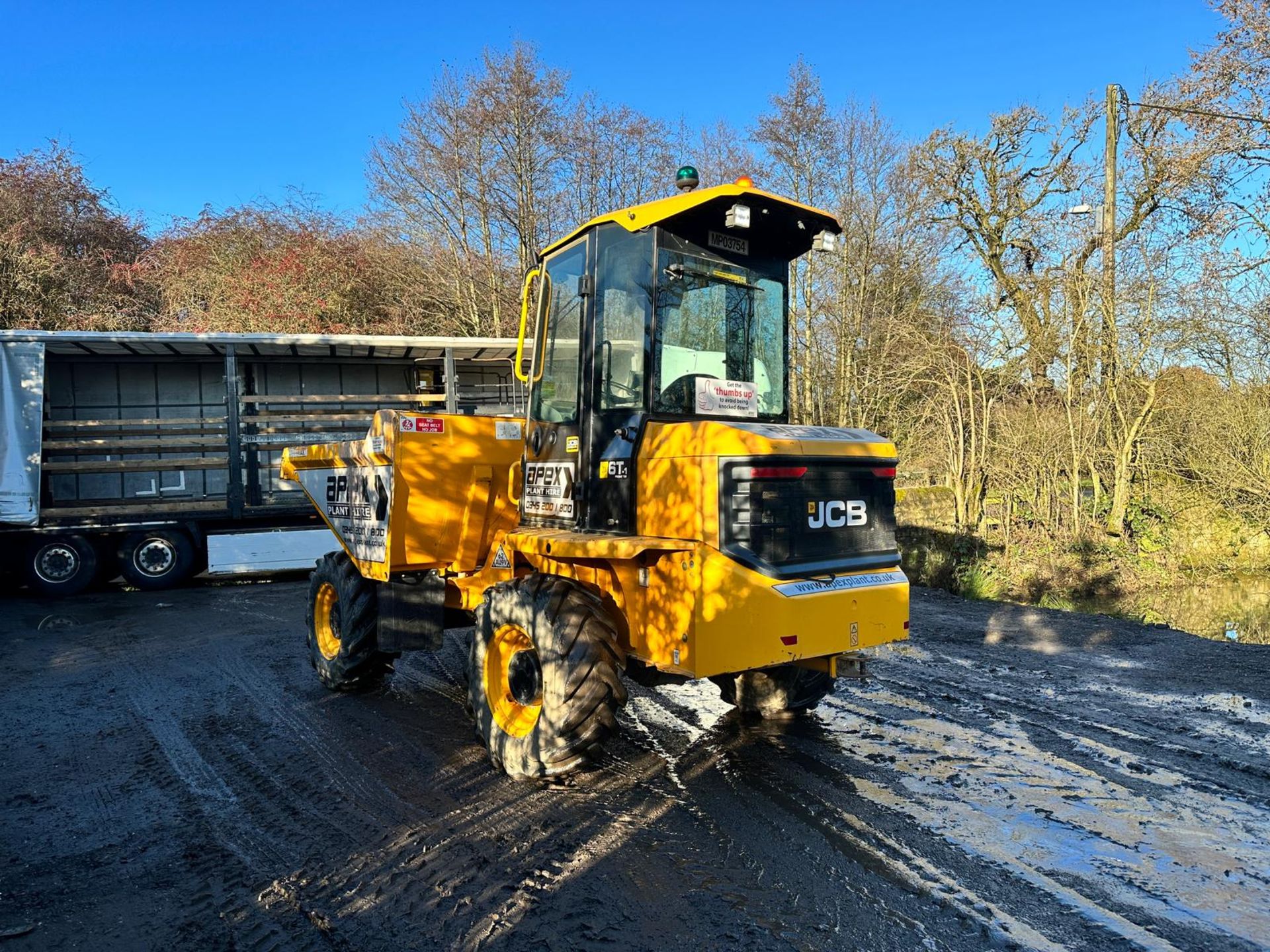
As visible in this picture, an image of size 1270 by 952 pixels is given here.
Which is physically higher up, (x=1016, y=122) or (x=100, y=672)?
(x=1016, y=122)

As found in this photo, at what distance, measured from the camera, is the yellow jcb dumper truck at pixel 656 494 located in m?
3.67

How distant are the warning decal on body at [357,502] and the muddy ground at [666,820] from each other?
1.10 meters

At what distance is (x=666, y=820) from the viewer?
11.8 ft

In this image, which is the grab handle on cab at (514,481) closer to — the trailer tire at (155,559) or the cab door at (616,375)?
the cab door at (616,375)

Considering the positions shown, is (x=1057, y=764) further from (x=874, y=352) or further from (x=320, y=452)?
(x=874, y=352)

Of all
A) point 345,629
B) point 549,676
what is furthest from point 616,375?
point 345,629

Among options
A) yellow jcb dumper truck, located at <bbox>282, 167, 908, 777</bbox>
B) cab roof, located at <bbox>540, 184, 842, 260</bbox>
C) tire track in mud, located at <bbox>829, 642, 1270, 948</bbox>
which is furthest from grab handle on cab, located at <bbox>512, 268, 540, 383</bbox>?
tire track in mud, located at <bbox>829, 642, 1270, 948</bbox>

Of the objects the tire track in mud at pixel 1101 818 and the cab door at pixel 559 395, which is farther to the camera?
the cab door at pixel 559 395

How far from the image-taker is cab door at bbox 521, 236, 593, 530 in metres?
4.30

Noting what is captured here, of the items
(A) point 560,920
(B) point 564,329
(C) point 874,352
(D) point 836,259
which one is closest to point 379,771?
(A) point 560,920

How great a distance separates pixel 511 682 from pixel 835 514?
1857 mm

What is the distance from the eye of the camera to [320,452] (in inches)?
244

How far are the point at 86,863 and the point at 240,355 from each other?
9.48m

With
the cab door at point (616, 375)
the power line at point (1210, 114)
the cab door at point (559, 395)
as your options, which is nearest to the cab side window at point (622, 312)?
the cab door at point (616, 375)
